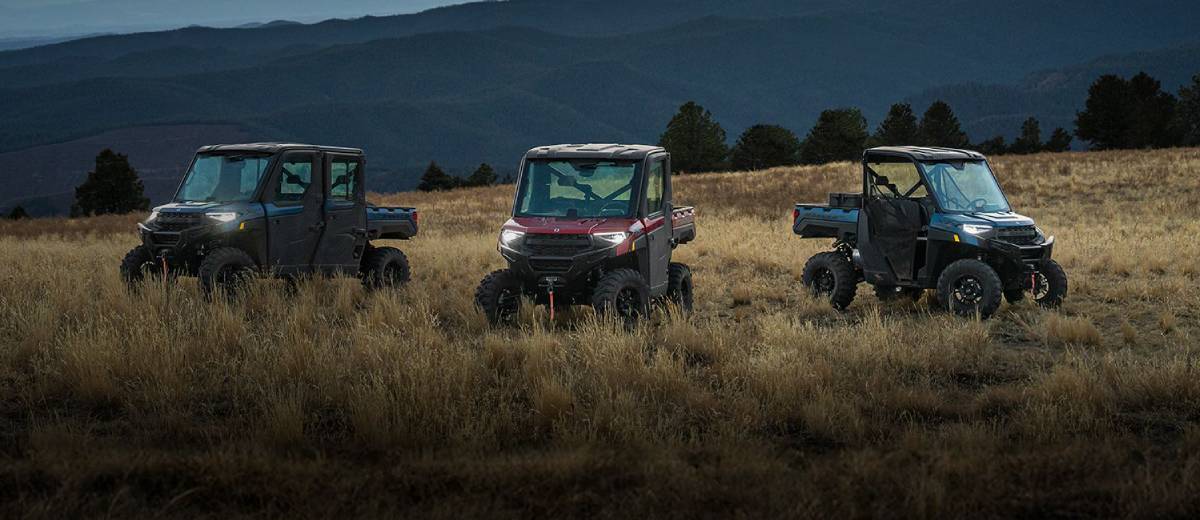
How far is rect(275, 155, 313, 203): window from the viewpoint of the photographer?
15117mm

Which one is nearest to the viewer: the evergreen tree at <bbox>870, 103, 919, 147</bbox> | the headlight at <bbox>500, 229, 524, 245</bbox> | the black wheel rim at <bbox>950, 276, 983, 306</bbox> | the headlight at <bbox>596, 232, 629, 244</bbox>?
the headlight at <bbox>596, 232, 629, 244</bbox>

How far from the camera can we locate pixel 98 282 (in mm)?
15914

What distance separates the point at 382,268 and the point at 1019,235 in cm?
999

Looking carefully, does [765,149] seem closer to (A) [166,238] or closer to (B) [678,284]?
(B) [678,284]

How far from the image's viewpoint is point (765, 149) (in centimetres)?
10494

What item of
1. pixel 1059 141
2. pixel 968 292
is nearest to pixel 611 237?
pixel 968 292

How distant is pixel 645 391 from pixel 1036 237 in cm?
773

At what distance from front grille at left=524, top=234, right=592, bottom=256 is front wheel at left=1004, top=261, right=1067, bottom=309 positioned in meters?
6.31

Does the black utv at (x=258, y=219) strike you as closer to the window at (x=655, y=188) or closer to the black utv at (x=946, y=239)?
the window at (x=655, y=188)

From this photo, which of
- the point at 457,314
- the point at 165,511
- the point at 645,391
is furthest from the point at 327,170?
the point at 165,511

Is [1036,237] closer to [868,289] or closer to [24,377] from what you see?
[868,289]

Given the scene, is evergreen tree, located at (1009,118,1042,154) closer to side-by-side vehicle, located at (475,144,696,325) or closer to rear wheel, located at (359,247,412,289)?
rear wheel, located at (359,247,412,289)

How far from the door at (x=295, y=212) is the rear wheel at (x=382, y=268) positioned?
4.97 ft

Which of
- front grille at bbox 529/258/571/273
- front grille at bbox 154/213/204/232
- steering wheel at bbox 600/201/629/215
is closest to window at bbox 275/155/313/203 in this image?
front grille at bbox 154/213/204/232
